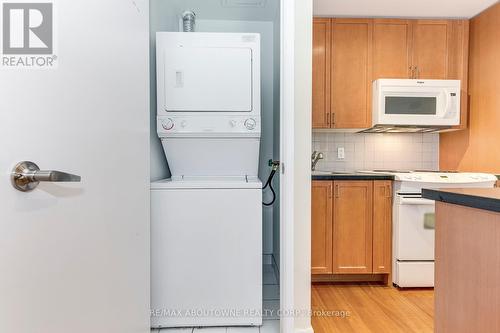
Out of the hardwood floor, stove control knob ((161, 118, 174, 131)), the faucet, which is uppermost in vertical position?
stove control knob ((161, 118, 174, 131))

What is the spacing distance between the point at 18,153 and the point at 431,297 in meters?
2.58

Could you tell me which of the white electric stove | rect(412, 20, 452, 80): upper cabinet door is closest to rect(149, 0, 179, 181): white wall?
the white electric stove

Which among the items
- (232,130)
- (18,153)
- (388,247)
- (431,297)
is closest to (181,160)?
(232,130)

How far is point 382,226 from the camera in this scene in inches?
88.7

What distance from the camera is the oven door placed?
2.17 metres

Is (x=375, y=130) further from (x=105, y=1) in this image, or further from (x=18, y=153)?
(x=18, y=153)

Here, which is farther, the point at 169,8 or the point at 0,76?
the point at 169,8

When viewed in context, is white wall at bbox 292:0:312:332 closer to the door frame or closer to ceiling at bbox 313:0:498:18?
the door frame

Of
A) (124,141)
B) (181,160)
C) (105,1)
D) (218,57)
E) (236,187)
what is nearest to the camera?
(105,1)

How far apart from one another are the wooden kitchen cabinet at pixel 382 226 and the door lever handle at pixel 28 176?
2152 millimetres

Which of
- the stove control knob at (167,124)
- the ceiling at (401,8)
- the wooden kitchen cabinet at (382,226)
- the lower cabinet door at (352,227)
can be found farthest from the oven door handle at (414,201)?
the stove control knob at (167,124)

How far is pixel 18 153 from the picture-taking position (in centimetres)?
70

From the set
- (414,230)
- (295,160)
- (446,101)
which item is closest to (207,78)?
(295,160)

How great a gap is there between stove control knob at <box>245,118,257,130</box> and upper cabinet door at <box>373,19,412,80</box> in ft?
4.54
